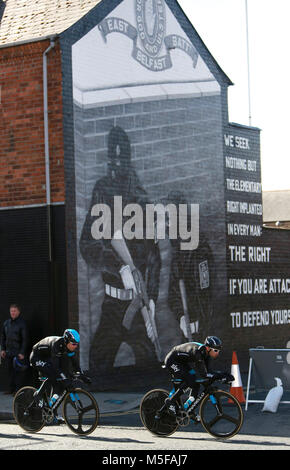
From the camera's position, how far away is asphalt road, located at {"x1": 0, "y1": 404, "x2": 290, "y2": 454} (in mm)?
10422

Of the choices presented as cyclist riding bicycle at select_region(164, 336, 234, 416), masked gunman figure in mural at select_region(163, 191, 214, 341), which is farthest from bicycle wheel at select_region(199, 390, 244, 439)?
masked gunman figure in mural at select_region(163, 191, 214, 341)

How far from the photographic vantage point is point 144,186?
19.9m

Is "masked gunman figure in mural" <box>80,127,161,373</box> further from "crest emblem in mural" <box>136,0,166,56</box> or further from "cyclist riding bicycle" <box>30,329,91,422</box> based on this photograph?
"cyclist riding bicycle" <box>30,329,91,422</box>

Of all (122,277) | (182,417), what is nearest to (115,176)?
(122,277)

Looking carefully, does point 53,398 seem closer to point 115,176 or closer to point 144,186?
point 115,176

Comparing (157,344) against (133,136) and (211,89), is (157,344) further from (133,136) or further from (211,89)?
(211,89)

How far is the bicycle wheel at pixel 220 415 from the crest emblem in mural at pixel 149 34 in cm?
1000

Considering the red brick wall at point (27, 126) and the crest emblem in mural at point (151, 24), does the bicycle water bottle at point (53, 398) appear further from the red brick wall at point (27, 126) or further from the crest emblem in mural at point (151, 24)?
the crest emblem in mural at point (151, 24)

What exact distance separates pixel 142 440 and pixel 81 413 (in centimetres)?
101

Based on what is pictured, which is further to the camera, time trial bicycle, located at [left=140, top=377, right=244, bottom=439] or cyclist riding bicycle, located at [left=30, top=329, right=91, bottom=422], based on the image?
cyclist riding bicycle, located at [left=30, top=329, right=91, bottom=422]

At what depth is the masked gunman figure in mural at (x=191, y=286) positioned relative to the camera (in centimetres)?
2061

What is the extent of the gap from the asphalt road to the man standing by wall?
294 cm

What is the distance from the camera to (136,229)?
64.2ft
